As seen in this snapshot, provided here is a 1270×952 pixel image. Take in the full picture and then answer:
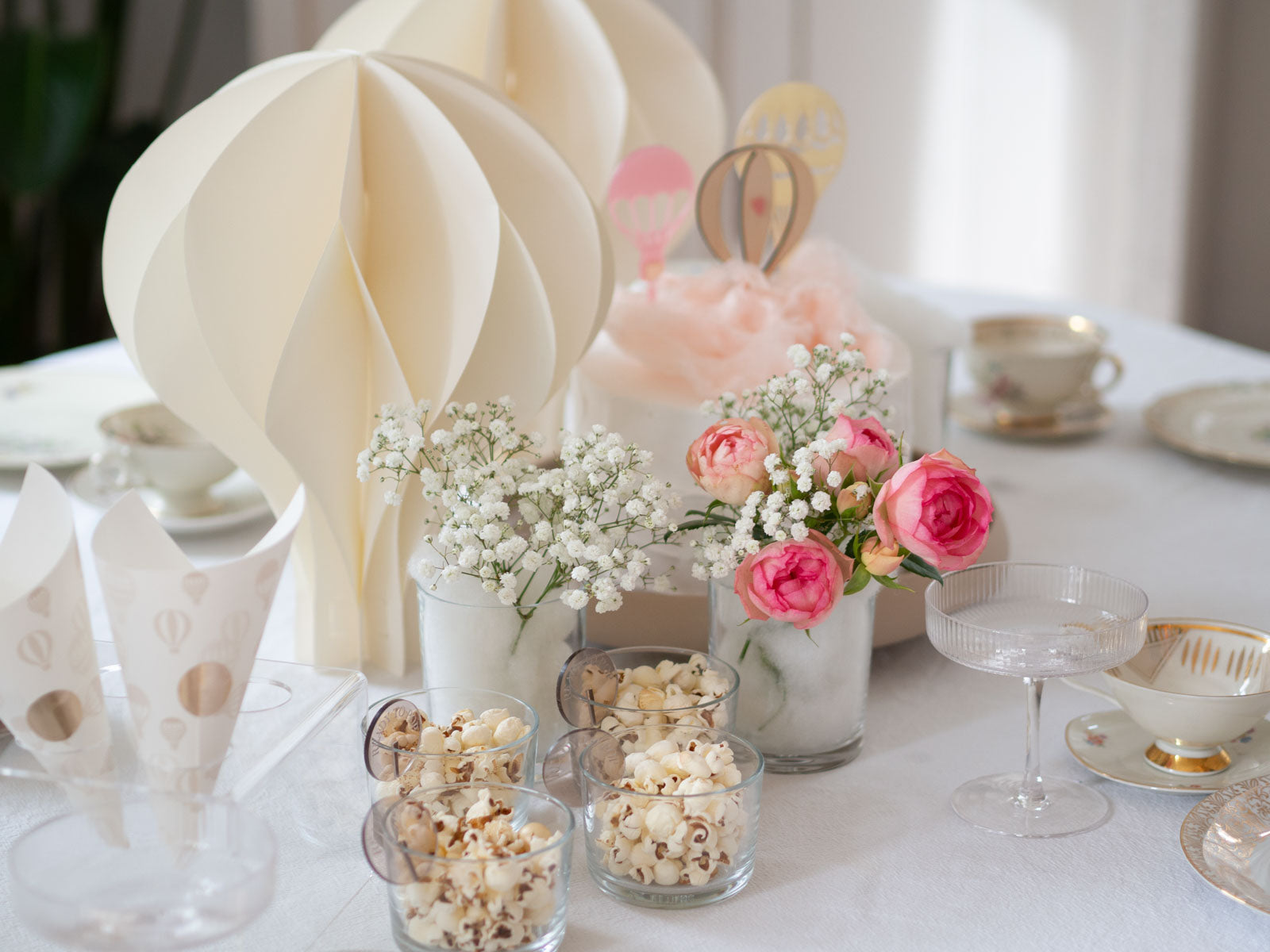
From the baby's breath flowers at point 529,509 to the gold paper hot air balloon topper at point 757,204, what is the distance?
35cm

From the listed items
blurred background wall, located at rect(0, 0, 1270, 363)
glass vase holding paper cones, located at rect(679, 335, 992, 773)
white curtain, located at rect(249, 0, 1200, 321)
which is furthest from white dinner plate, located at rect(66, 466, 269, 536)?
white curtain, located at rect(249, 0, 1200, 321)

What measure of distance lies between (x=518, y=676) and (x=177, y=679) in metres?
0.24

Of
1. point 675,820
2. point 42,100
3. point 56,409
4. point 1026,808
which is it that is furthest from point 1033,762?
point 42,100

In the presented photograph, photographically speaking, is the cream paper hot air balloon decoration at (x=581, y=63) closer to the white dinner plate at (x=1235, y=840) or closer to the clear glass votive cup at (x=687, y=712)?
the clear glass votive cup at (x=687, y=712)

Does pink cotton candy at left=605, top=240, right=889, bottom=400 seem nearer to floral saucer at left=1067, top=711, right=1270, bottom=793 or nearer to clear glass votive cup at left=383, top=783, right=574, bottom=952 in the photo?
floral saucer at left=1067, top=711, right=1270, bottom=793

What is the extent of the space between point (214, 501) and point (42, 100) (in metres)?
1.74

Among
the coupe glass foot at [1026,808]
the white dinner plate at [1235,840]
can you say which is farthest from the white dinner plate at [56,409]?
the white dinner plate at [1235,840]

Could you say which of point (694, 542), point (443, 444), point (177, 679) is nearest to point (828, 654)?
point (694, 542)

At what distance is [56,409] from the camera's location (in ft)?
4.77

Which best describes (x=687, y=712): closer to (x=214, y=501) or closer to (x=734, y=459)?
(x=734, y=459)

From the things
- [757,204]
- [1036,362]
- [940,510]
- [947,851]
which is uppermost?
[757,204]

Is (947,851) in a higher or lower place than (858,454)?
lower

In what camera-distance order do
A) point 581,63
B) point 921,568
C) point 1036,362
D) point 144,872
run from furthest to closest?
1. point 1036,362
2. point 581,63
3. point 921,568
4. point 144,872

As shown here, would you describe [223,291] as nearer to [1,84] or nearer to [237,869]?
[237,869]
